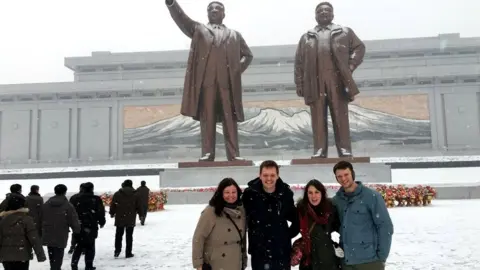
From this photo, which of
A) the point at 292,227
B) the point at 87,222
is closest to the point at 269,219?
the point at 292,227

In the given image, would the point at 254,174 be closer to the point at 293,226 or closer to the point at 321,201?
the point at 293,226

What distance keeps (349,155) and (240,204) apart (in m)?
8.57

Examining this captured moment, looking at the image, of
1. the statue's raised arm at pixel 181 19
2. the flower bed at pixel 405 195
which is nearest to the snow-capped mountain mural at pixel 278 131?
the statue's raised arm at pixel 181 19

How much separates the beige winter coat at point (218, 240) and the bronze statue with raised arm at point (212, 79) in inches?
318

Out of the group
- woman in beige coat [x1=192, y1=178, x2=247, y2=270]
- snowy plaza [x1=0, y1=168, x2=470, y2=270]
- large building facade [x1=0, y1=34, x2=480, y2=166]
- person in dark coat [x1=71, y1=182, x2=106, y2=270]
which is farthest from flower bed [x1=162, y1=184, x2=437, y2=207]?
large building facade [x1=0, y1=34, x2=480, y2=166]

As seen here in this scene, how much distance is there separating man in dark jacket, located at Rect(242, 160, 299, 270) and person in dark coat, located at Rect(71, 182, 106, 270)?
2.31 meters

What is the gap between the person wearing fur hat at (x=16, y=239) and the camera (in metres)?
3.44

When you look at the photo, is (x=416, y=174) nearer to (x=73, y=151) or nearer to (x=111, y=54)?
(x=73, y=151)

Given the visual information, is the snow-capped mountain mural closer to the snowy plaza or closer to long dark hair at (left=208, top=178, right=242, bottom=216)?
the snowy plaza

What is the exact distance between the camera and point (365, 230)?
247cm

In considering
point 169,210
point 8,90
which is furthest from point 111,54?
point 169,210

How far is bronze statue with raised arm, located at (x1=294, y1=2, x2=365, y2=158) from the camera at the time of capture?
34.6 feet

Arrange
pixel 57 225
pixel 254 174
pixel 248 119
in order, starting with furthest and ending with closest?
1. pixel 248 119
2. pixel 254 174
3. pixel 57 225

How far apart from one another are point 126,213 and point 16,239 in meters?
1.85
